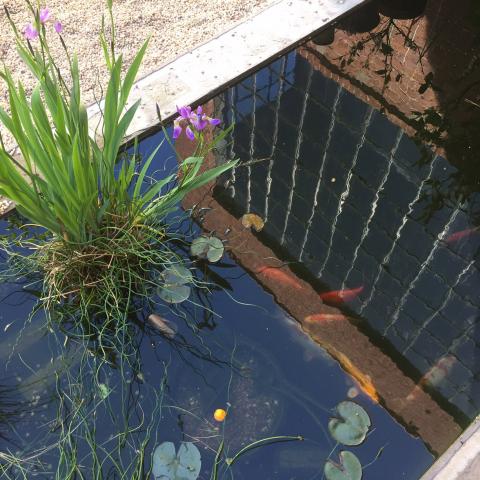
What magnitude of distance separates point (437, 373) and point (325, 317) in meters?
0.41

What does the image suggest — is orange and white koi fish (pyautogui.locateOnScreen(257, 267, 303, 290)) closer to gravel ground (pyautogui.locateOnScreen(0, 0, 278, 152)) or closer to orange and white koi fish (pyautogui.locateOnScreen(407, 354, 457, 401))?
orange and white koi fish (pyautogui.locateOnScreen(407, 354, 457, 401))

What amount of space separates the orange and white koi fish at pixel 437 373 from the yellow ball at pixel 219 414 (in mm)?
607

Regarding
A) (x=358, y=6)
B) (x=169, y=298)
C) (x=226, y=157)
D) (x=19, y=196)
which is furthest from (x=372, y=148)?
(x=19, y=196)

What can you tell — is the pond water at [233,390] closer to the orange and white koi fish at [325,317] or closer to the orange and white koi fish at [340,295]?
the orange and white koi fish at [325,317]

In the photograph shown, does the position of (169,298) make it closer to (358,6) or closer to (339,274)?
(339,274)

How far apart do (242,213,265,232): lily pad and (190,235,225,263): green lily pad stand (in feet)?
0.53

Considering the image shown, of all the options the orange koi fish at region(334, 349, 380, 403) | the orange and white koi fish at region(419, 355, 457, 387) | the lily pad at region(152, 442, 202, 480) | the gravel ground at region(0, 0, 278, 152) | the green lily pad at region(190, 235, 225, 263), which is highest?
the gravel ground at region(0, 0, 278, 152)

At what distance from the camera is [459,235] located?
7.62ft

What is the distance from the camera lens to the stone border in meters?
1.66

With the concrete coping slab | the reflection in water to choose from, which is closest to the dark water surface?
the reflection in water

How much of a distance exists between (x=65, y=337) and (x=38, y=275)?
10.7 inches

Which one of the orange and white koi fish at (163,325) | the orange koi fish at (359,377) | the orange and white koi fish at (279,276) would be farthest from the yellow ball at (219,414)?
the orange and white koi fish at (279,276)

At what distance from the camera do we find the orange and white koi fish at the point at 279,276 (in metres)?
2.14

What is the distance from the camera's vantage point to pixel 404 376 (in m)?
1.97
